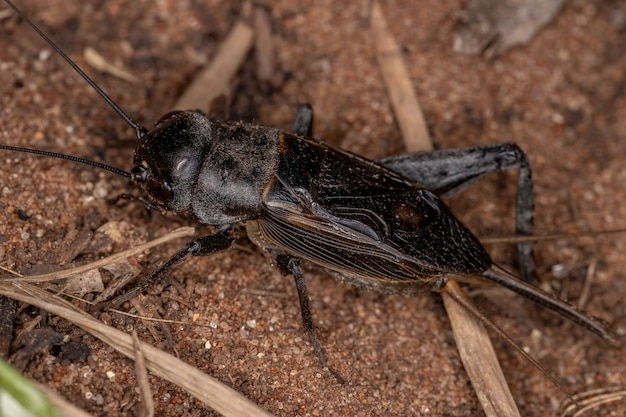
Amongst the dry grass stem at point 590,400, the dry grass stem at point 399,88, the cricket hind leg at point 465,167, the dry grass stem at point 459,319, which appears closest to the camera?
the dry grass stem at point 459,319

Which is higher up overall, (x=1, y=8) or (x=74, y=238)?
(x=1, y=8)

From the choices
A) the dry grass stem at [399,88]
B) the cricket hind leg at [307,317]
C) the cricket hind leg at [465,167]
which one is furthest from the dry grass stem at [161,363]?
the dry grass stem at [399,88]

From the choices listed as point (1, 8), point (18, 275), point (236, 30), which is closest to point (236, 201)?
point (18, 275)

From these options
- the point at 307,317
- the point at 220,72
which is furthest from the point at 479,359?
the point at 220,72

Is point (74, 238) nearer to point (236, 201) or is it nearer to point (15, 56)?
point (236, 201)

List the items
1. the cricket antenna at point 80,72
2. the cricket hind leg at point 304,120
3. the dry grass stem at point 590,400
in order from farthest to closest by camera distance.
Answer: the cricket hind leg at point 304,120 → the dry grass stem at point 590,400 → the cricket antenna at point 80,72

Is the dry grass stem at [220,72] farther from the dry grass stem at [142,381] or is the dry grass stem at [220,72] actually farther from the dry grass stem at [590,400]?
the dry grass stem at [590,400]
